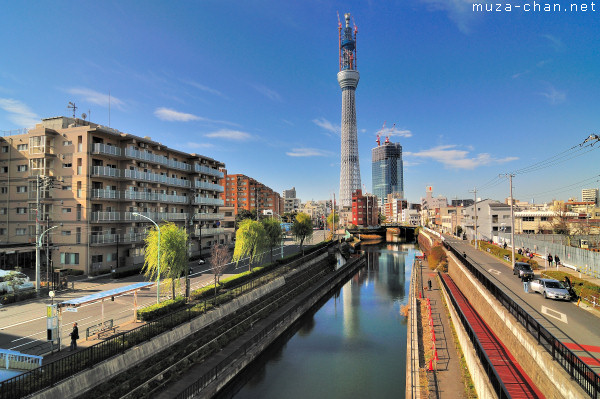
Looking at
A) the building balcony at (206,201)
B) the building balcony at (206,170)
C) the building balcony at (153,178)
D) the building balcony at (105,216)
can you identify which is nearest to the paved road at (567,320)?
the building balcony at (105,216)

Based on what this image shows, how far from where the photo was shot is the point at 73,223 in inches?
1291

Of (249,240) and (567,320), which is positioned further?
(249,240)

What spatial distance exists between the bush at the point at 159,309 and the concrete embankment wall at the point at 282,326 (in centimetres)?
514

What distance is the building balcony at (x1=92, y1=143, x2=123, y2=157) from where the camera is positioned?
33250mm

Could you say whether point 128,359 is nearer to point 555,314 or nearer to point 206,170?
point 555,314

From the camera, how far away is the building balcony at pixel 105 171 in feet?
109

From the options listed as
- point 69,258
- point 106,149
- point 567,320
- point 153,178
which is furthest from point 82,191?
point 567,320

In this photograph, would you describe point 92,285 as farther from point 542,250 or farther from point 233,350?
point 542,250

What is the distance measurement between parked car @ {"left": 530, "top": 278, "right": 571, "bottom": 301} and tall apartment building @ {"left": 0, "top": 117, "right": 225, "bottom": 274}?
111 ft

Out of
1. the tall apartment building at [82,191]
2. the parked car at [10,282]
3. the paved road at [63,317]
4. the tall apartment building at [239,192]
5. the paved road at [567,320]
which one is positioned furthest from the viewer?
the tall apartment building at [239,192]

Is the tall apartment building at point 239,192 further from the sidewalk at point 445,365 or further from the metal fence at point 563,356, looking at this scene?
the metal fence at point 563,356

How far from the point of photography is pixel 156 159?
133ft

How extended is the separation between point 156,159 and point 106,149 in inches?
277

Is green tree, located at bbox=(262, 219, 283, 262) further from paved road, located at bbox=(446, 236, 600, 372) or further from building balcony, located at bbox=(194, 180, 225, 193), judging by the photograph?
paved road, located at bbox=(446, 236, 600, 372)
